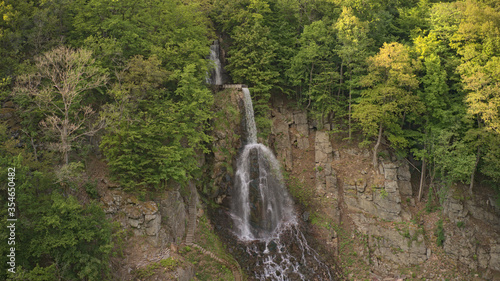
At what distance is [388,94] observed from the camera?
23.9 meters

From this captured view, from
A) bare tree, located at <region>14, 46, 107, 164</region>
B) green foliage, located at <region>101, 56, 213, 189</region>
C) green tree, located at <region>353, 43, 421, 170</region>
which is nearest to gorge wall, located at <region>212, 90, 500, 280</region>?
green tree, located at <region>353, 43, 421, 170</region>

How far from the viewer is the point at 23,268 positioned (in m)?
11.3

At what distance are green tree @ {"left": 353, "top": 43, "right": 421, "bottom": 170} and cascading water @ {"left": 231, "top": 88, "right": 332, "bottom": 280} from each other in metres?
8.62

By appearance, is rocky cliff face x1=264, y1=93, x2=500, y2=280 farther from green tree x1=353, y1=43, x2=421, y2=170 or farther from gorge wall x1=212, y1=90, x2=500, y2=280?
green tree x1=353, y1=43, x2=421, y2=170

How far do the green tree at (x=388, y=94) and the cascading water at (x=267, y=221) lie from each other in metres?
8.62

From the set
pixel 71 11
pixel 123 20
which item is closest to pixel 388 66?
pixel 123 20

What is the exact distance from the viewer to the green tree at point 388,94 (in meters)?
23.7

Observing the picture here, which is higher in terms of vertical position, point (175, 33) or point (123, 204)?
point (175, 33)

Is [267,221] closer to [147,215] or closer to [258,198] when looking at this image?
[258,198]

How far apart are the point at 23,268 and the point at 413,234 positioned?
23.9m

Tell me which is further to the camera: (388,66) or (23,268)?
(388,66)

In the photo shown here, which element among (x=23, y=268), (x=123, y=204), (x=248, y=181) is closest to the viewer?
(x=23, y=268)

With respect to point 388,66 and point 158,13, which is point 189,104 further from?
point 388,66

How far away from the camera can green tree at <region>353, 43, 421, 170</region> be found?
933 inches
